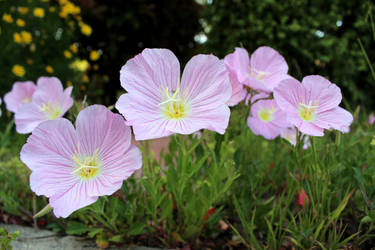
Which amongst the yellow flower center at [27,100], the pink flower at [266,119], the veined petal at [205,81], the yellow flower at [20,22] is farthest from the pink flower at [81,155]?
the yellow flower at [20,22]

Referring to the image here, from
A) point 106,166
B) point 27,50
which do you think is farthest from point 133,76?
point 27,50

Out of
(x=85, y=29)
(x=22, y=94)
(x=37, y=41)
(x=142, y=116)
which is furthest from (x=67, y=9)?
(x=142, y=116)

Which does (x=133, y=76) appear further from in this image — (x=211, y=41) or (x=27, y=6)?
(x=27, y=6)

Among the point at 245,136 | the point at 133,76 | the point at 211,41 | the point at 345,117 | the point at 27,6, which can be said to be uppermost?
the point at 27,6

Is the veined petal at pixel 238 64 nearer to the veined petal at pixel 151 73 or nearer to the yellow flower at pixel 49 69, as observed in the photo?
the veined petal at pixel 151 73

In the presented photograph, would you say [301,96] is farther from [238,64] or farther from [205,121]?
[205,121]

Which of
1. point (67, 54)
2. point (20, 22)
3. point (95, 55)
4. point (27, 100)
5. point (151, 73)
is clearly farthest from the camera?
point (95, 55)

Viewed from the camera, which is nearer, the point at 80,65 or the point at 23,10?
the point at 23,10
